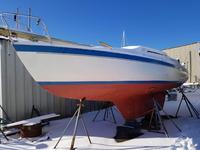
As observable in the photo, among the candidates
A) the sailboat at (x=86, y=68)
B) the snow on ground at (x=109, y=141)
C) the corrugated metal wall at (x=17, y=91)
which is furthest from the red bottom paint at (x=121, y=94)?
the corrugated metal wall at (x=17, y=91)

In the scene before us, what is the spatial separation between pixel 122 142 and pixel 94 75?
132cm

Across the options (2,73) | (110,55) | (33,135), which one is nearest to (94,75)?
(110,55)

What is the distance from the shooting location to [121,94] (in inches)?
166

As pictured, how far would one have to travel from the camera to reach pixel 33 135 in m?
4.24

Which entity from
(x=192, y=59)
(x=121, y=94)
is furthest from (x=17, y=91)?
(x=192, y=59)

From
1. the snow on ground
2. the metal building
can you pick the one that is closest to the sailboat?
the snow on ground

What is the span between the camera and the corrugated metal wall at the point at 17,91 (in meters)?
4.92

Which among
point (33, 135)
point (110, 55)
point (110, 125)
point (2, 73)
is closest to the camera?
point (110, 55)

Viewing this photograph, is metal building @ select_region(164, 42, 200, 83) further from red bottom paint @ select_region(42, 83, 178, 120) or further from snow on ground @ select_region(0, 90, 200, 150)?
snow on ground @ select_region(0, 90, 200, 150)

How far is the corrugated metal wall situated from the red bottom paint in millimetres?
1636

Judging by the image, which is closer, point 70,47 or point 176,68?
point 70,47

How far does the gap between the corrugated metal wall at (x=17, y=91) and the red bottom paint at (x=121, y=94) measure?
1.64 m

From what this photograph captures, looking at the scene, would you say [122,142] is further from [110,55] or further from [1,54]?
[1,54]

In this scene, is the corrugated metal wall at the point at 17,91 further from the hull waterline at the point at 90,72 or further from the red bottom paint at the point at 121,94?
the red bottom paint at the point at 121,94
